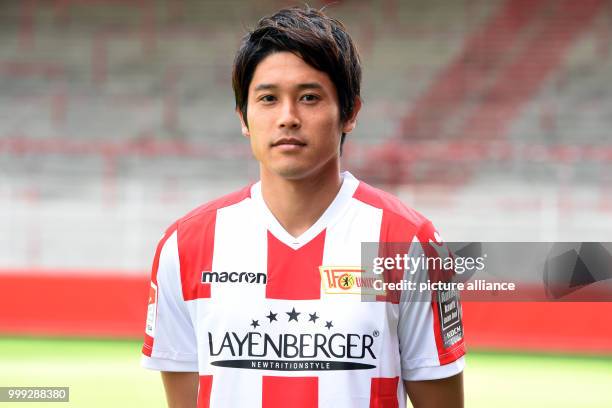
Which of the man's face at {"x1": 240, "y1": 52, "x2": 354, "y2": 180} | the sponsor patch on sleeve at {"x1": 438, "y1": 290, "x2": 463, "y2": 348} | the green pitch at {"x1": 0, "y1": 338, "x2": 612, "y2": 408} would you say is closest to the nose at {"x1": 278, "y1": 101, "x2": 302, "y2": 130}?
the man's face at {"x1": 240, "y1": 52, "x2": 354, "y2": 180}

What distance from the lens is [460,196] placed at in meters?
8.43

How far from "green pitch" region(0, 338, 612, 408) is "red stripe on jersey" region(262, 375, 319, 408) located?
3.21 meters

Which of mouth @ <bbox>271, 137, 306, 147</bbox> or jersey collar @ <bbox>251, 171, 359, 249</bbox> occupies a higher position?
mouth @ <bbox>271, 137, 306, 147</bbox>

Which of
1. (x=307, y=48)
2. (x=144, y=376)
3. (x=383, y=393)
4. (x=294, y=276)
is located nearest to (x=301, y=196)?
(x=294, y=276)

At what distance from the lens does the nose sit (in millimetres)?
1779

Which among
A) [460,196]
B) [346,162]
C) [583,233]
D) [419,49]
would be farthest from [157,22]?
[583,233]

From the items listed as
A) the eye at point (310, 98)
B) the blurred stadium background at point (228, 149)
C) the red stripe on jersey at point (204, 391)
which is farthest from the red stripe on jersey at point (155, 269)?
the blurred stadium background at point (228, 149)

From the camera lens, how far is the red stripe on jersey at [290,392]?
5.78 feet

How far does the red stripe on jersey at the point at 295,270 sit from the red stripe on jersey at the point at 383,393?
195 millimetres

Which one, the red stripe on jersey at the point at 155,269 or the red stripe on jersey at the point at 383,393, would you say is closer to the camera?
the red stripe on jersey at the point at 383,393

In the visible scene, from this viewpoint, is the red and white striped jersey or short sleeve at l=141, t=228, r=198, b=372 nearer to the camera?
the red and white striped jersey

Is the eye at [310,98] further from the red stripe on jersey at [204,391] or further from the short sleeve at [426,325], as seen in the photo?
the red stripe on jersey at [204,391]

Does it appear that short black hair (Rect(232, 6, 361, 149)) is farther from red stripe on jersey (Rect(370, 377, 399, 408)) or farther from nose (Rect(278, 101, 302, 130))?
red stripe on jersey (Rect(370, 377, 399, 408))

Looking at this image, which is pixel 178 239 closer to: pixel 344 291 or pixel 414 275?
pixel 344 291
